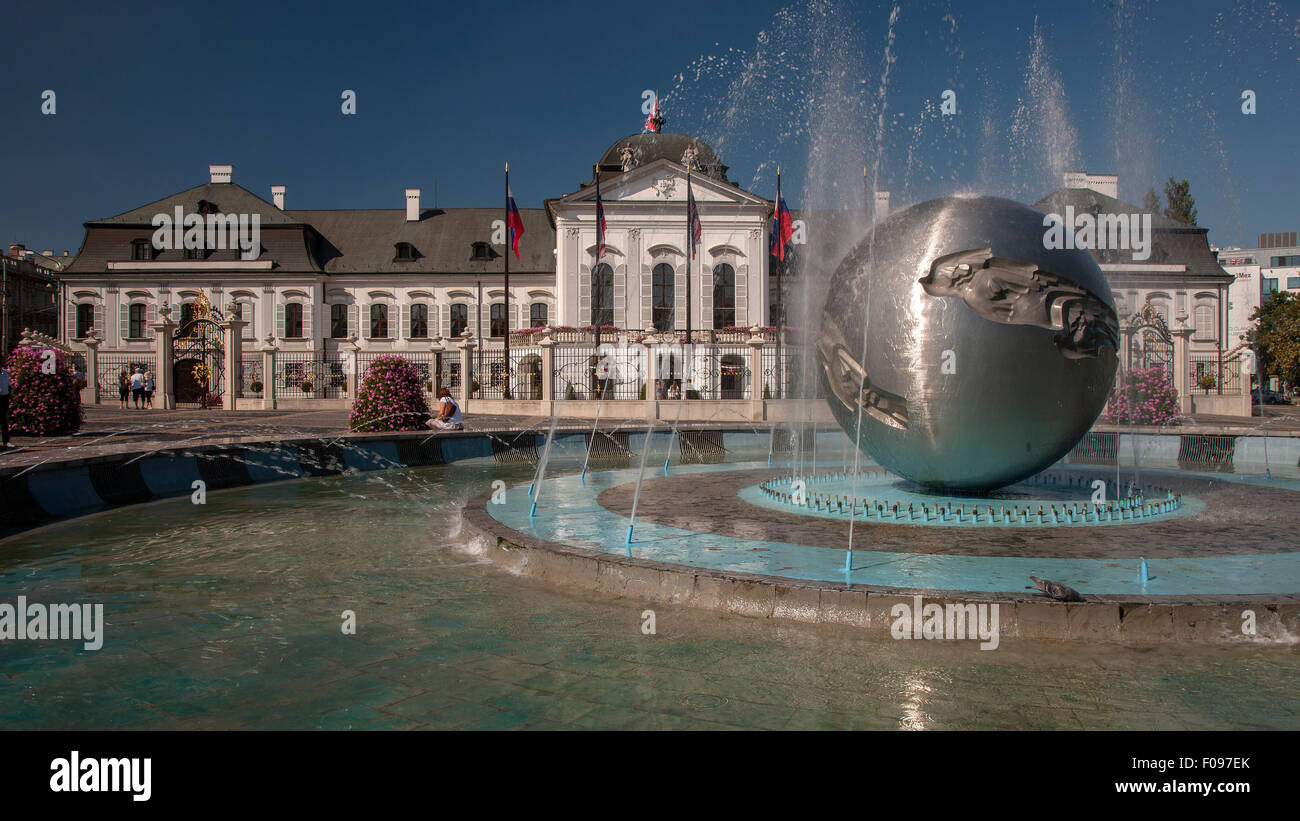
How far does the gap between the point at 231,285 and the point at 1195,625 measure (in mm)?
53220

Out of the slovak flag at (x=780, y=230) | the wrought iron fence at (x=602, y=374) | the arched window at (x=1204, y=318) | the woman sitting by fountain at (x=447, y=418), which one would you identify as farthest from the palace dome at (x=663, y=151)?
the woman sitting by fountain at (x=447, y=418)

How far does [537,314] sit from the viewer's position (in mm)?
51062

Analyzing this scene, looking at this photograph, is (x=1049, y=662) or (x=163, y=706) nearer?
(x=163, y=706)

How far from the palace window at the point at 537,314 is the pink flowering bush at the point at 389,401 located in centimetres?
3377

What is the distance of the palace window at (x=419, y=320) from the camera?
5094 centimetres

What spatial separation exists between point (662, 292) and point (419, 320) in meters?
15.5

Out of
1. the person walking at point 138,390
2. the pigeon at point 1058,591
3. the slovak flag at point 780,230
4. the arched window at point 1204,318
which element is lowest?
the pigeon at point 1058,591

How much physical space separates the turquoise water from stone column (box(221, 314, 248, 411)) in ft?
93.7

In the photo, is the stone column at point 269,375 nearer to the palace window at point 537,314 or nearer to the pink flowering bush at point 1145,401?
the palace window at point 537,314
